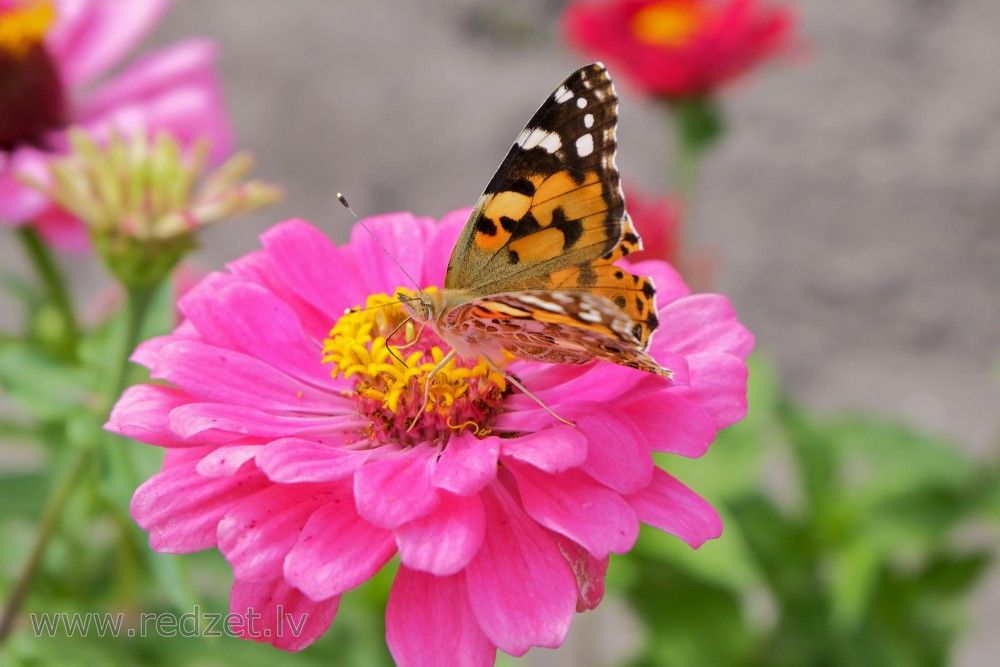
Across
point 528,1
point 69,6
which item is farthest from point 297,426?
point 528,1

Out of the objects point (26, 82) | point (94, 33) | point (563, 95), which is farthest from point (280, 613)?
point (94, 33)

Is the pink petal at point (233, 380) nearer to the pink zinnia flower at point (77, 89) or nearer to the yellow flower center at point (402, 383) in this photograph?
the yellow flower center at point (402, 383)

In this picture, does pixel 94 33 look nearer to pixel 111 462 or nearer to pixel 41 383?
pixel 41 383

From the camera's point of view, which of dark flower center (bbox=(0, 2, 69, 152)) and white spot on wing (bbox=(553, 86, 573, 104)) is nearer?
white spot on wing (bbox=(553, 86, 573, 104))

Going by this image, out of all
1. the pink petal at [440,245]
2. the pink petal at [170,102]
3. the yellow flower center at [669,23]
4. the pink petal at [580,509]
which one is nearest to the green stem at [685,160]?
the yellow flower center at [669,23]

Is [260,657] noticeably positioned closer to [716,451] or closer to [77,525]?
[77,525]

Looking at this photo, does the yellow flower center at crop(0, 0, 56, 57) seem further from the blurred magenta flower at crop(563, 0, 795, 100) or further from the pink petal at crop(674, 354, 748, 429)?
the pink petal at crop(674, 354, 748, 429)

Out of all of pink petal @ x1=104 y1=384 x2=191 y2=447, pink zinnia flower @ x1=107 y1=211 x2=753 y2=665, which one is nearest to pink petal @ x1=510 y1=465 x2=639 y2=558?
pink zinnia flower @ x1=107 y1=211 x2=753 y2=665
